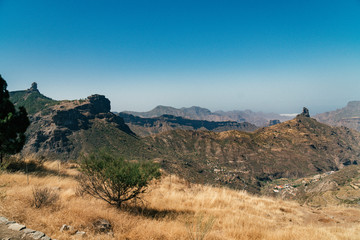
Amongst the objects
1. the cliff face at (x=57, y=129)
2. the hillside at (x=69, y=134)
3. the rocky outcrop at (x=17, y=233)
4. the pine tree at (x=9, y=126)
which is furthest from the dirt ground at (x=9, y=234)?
the cliff face at (x=57, y=129)

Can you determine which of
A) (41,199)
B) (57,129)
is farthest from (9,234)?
(57,129)

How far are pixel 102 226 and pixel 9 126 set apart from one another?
1299cm

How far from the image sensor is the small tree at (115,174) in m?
6.78

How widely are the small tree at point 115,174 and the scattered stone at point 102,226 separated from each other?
5.05 ft

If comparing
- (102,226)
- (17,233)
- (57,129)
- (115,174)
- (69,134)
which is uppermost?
(115,174)

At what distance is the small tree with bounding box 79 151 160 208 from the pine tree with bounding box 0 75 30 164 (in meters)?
8.87

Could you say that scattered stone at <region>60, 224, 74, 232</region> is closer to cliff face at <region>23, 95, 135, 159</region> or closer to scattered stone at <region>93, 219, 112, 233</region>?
scattered stone at <region>93, 219, 112, 233</region>

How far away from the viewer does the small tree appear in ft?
22.2

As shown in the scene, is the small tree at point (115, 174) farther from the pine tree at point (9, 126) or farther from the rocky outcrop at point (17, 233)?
the pine tree at point (9, 126)

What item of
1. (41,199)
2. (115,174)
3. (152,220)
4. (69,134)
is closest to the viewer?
(41,199)

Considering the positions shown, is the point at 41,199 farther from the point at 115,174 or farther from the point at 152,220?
the point at 152,220

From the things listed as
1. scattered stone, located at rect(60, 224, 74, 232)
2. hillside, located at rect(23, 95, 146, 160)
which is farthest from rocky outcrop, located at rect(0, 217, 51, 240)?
hillside, located at rect(23, 95, 146, 160)

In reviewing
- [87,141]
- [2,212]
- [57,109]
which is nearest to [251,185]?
[87,141]

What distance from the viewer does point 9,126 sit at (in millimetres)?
12945
